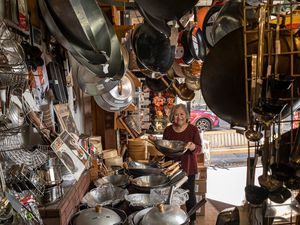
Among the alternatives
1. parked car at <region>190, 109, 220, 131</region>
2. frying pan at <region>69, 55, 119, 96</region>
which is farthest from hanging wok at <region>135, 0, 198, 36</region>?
parked car at <region>190, 109, 220, 131</region>

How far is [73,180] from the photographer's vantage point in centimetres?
150

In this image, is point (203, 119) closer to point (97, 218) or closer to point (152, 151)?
point (152, 151)

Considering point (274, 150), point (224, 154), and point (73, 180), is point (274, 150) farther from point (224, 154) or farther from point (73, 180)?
point (224, 154)

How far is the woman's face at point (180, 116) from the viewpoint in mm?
2758

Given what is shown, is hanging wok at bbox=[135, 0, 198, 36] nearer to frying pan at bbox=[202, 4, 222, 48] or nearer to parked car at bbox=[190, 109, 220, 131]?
frying pan at bbox=[202, 4, 222, 48]

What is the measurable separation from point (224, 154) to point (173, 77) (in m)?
4.22

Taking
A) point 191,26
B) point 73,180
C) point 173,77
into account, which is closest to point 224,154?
point 173,77

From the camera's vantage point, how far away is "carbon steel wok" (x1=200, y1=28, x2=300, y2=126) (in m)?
0.80

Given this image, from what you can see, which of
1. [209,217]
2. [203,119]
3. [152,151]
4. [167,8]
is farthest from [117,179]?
[203,119]

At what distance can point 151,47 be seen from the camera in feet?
5.81

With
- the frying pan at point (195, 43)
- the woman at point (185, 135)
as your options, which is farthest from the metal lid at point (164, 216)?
the woman at point (185, 135)

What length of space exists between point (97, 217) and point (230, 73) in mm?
777

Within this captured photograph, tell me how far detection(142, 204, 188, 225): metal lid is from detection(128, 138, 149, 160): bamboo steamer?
1.76 metres

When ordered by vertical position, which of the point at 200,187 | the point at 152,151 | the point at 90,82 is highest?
the point at 90,82
